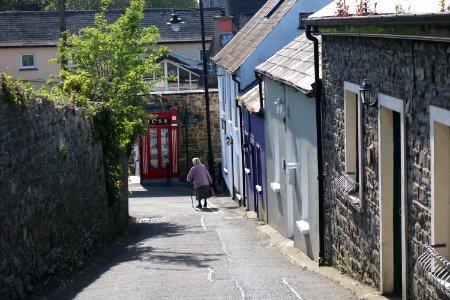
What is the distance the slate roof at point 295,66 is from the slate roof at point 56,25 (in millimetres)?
34710

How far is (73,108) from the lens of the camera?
15.6 meters

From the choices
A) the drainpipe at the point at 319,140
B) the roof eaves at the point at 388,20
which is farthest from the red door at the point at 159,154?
the roof eaves at the point at 388,20

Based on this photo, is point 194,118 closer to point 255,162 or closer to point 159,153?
point 159,153

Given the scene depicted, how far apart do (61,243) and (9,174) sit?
2.82 meters

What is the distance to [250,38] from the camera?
27.0m

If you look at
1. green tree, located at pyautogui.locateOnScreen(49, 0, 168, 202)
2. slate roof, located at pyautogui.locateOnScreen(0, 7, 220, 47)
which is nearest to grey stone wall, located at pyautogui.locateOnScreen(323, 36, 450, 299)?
green tree, located at pyautogui.locateOnScreen(49, 0, 168, 202)

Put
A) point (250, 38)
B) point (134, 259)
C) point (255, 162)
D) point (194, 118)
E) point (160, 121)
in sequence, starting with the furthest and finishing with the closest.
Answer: point (194, 118), point (160, 121), point (250, 38), point (255, 162), point (134, 259)

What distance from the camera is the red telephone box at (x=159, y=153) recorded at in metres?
37.4

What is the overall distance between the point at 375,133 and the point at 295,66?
552 cm

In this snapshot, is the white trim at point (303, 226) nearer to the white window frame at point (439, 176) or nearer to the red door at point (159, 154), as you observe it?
the white window frame at point (439, 176)

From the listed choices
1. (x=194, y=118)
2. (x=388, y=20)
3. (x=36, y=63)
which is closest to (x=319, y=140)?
(x=388, y=20)

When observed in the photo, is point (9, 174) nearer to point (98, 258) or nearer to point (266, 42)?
point (98, 258)

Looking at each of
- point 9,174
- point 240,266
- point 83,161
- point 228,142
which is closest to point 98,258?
point 83,161

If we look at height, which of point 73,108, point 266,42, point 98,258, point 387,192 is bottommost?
point 98,258
